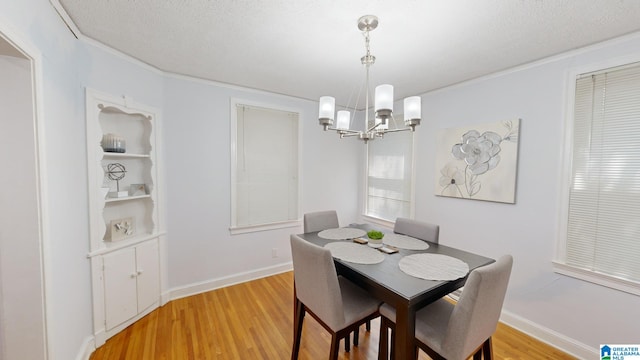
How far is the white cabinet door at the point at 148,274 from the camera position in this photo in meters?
2.24

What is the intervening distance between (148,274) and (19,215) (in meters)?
1.34

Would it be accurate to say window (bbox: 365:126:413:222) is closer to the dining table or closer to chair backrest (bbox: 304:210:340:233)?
chair backrest (bbox: 304:210:340:233)

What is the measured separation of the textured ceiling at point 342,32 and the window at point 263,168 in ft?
2.31

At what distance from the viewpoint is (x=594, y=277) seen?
5.94 ft

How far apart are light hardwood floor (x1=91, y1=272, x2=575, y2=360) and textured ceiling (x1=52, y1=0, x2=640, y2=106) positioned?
7.90ft

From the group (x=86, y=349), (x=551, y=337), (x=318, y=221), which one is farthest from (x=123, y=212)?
(x=551, y=337)

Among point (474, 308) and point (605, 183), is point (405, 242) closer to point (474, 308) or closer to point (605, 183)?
point (474, 308)

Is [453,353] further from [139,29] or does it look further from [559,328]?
[139,29]

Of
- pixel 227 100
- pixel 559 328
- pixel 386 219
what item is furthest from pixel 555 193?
pixel 227 100

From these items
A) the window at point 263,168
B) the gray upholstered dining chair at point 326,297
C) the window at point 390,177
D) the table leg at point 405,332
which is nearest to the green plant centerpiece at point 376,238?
the gray upholstered dining chair at point 326,297

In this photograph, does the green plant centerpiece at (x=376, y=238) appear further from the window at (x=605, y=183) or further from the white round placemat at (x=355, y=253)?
the window at (x=605, y=183)

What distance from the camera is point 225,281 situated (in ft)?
9.52

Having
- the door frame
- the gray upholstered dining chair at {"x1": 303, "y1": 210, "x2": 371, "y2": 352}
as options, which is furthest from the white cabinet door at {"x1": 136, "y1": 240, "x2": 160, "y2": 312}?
the gray upholstered dining chair at {"x1": 303, "y1": 210, "x2": 371, "y2": 352}

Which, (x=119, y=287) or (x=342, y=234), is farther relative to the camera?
(x=342, y=234)
